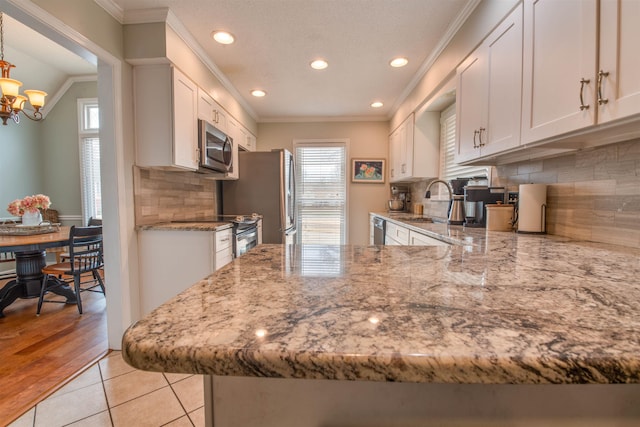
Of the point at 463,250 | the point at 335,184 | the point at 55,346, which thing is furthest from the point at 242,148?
the point at 463,250

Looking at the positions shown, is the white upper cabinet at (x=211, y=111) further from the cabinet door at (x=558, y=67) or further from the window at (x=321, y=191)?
the cabinet door at (x=558, y=67)

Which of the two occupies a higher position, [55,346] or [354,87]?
[354,87]

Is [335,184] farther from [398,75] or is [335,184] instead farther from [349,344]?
[349,344]

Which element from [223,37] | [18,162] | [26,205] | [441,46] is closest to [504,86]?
[441,46]

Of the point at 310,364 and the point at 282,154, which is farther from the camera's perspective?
the point at 282,154

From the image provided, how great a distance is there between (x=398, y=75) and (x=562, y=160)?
1.95 meters

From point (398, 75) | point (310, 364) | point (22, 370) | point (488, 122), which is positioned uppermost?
point (398, 75)

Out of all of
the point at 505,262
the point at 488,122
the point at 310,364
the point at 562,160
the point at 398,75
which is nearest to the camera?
the point at 310,364

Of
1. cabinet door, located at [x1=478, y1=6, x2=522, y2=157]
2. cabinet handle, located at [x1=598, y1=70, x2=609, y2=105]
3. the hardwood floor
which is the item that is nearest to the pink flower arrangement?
the hardwood floor

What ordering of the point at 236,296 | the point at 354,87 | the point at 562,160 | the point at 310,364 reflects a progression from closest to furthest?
Result: 1. the point at 310,364
2. the point at 236,296
3. the point at 562,160
4. the point at 354,87

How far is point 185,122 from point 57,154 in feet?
12.2

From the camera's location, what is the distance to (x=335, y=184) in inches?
183

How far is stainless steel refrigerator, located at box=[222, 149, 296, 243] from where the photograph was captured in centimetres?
348

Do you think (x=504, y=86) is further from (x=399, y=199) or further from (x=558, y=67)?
(x=399, y=199)
